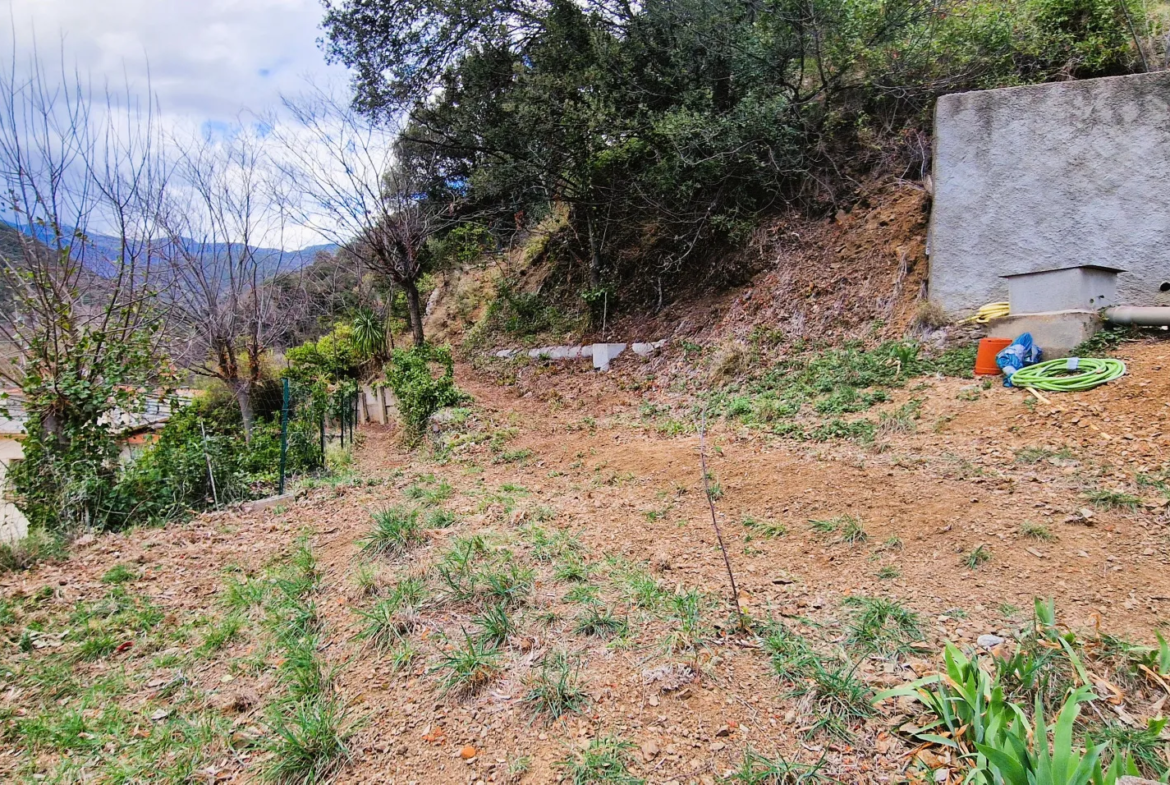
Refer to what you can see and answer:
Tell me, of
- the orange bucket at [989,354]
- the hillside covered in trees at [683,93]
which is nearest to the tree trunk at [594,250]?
→ the hillside covered in trees at [683,93]

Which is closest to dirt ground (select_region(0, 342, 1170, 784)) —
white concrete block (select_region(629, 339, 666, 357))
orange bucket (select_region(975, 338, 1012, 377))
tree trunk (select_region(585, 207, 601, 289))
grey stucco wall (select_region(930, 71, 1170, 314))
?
orange bucket (select_region(975, 338, 1012, 377))

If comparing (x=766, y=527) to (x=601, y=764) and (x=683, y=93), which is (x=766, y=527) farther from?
(x=683, y=93)

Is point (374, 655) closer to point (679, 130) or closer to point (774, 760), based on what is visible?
point (774, 760)

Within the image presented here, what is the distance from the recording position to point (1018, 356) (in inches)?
180

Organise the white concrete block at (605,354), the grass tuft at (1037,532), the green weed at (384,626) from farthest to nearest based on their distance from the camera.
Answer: the white concrete block at (605,354) → the grass tuft at (1037,532) → the green weed at (384,626)

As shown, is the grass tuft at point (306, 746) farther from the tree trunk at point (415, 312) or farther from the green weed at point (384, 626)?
the tree trunk at point (415, 312)

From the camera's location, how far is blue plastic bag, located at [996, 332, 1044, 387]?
14.9ft

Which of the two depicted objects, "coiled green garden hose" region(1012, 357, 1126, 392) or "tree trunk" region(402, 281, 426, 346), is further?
"tree trunk" region(402, 281, 426, 346)

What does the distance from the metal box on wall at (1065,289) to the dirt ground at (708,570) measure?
54 cm

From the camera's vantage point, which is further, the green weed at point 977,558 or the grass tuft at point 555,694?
the green weed at point 977,558

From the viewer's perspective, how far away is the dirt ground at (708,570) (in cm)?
180

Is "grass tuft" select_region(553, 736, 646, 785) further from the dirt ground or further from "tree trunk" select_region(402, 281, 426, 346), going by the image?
"tree trunk" select_region(402, 281, 426, 346)

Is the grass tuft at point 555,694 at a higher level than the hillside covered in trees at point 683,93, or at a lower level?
lower

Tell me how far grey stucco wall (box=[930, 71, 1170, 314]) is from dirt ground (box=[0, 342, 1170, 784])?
4.31 ft
